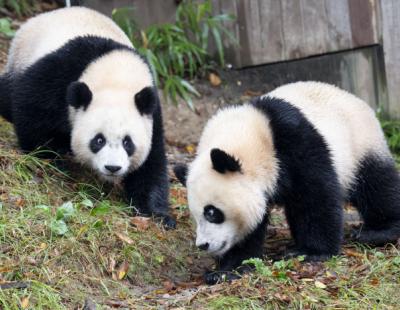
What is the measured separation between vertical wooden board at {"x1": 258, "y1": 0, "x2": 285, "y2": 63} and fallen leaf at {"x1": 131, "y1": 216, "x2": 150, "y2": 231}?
441 cm

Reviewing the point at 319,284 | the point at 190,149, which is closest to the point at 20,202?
the point at 319,284

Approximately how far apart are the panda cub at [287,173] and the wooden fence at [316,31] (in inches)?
137

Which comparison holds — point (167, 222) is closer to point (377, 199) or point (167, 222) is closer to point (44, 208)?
point (44, 208)

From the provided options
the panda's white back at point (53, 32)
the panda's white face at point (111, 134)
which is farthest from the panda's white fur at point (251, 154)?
the panda's white back at point (53, 32)

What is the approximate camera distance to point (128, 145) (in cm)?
764

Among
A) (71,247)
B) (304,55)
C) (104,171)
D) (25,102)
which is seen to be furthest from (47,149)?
(304,55)

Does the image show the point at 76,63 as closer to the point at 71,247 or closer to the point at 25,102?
the point at 25,102

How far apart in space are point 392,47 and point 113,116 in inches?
186

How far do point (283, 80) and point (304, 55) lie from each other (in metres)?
0.49

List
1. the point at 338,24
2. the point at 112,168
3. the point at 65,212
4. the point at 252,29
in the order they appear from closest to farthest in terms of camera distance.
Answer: the point at 65,212 → the point at 112,168 → the point at 338,24 → the point at 252,29

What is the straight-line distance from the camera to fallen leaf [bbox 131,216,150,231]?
300 inches

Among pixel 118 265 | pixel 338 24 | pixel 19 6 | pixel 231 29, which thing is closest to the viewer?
pixel 118 265

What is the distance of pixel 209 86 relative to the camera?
11688 millimetres

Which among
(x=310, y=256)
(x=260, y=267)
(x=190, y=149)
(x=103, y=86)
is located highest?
(x=103, y=86)
